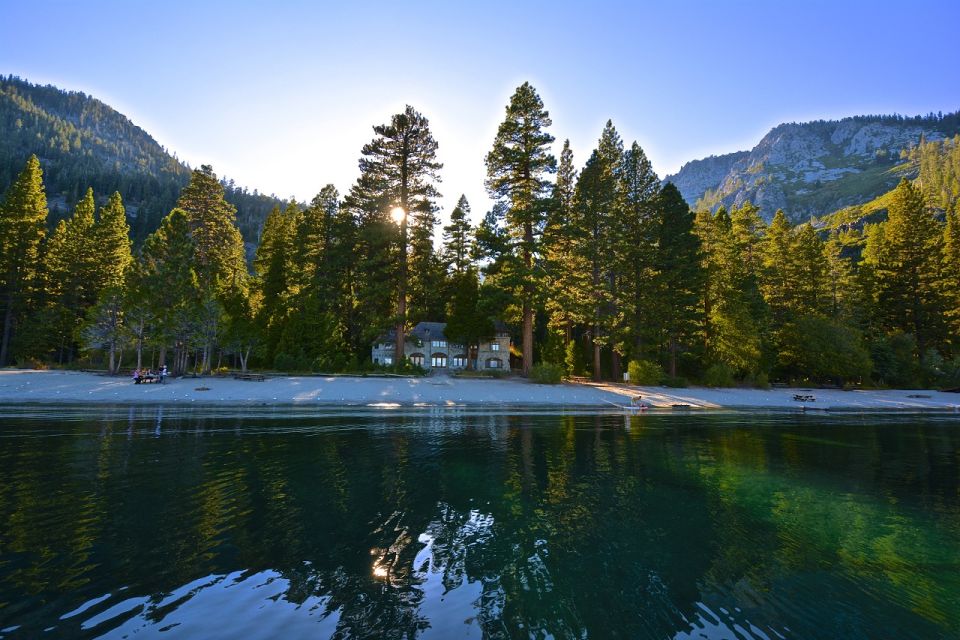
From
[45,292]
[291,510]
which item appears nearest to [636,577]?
[291,510]


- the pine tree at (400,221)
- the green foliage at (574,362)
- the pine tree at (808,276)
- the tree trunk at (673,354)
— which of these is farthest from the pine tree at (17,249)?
the pine tree at (808,276)

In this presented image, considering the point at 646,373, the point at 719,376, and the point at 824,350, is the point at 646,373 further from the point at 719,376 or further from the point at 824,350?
the point at 824,350

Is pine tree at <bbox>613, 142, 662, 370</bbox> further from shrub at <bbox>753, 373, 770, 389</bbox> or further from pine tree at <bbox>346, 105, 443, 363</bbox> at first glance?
pine tree at <bbox>346, 105, 443, 363</bbox>

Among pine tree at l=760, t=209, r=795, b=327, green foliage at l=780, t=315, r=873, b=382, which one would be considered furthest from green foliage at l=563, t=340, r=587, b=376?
pine tree at l=760, t=209, r=795, b=327

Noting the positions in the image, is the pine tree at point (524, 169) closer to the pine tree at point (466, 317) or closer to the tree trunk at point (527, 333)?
the tree trunk at point (527, 333)

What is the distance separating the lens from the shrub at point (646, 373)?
36.9 metres

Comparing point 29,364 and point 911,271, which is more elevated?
point 911,271

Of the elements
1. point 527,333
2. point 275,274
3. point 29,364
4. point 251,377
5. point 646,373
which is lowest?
point 251,377

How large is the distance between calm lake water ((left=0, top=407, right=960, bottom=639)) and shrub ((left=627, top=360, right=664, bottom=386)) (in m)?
22.7

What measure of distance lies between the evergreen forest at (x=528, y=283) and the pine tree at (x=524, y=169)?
0.59 feet

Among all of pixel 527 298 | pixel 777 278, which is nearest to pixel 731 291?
pixel 777 278

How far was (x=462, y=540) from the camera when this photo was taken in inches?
270

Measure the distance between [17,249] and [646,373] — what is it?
63988mm

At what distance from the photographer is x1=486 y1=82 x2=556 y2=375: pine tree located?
128ft
